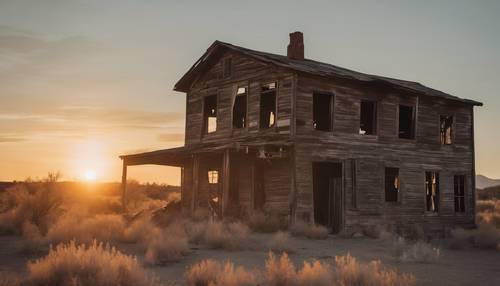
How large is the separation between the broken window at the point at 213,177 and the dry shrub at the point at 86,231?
6.43 meters

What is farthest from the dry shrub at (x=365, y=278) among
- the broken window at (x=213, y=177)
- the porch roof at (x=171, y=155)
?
the broken window at (x=213, y=177)

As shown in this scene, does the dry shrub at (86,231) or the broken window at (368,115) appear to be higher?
the broken window at (368,115)

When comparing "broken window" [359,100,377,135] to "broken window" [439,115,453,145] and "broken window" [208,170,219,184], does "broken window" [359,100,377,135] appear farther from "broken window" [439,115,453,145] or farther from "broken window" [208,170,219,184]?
"broken window" [208,170,219,184]

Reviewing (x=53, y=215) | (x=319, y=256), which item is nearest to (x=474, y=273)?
(x=319, y=256)

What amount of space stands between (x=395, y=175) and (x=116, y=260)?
48.5 ft

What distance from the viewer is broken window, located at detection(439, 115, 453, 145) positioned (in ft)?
72.1

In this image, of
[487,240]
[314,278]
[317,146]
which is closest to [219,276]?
[314,278]

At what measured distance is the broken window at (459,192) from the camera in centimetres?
2185

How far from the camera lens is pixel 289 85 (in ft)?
57.7

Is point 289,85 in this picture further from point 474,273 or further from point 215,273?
point 215,273

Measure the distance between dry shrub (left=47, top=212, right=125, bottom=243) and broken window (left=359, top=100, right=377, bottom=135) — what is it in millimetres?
10316

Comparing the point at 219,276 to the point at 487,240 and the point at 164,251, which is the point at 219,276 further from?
the point at 487,240

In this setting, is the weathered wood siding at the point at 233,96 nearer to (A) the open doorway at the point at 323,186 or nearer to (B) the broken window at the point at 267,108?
(B) the broken window at the point at 267,108

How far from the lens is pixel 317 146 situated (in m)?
17.6
